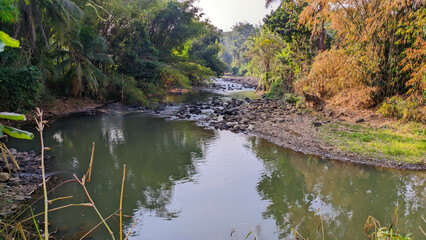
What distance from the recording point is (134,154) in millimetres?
9625

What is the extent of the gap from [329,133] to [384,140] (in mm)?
1813

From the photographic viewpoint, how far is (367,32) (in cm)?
1169

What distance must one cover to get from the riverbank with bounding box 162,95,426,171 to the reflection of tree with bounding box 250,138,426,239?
58 cm

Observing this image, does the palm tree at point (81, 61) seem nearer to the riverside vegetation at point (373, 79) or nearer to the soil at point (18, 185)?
the soil at point (18, 185)

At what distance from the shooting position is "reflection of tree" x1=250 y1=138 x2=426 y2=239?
218 inches

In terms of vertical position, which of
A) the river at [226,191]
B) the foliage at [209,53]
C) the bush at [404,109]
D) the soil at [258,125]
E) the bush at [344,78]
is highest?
the foliage at [209,53]

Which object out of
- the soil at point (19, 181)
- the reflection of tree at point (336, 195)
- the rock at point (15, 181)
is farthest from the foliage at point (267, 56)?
the rock at point (15, 181)

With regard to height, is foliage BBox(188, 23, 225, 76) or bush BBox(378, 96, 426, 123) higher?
foliage BBox(188, 23, 225, 76)

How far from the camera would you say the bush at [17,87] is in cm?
1091

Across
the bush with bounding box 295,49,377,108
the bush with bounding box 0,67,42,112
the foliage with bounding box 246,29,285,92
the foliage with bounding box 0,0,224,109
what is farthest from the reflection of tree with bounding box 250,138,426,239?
the foliage with bounding box 246,29,285,92

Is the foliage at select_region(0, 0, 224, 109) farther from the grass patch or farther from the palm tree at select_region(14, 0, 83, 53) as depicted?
the grass patch

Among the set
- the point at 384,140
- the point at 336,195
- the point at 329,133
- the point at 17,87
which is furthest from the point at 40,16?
the point at 384,140

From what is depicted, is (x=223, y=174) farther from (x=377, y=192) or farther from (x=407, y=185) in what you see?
(x=407, y=185)

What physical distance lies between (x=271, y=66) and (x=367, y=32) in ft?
39.3
